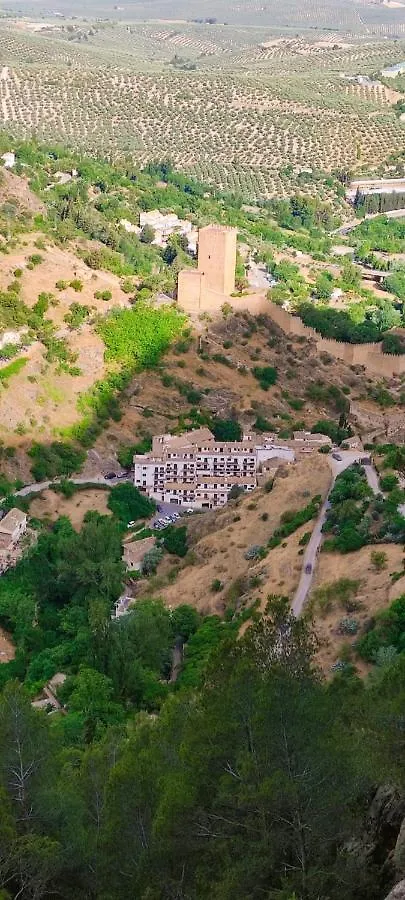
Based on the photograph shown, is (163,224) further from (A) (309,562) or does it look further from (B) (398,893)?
(B) (398,893)

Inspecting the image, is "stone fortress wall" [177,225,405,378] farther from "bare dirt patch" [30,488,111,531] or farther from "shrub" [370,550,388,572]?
"shrub" [370,550,388,572]

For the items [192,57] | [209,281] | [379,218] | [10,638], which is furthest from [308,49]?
[10,638]

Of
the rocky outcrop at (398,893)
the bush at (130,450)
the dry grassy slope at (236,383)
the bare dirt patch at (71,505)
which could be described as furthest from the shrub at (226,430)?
the rocky outcrop at (398,893)

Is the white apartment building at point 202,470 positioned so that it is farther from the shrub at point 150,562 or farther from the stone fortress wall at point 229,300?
the stone fortress wall at point 229,300

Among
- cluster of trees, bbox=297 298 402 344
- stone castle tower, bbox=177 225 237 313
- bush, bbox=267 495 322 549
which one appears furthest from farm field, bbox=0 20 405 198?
bush, bbox=267 495 322 549

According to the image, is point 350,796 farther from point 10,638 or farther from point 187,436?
point 187,436
